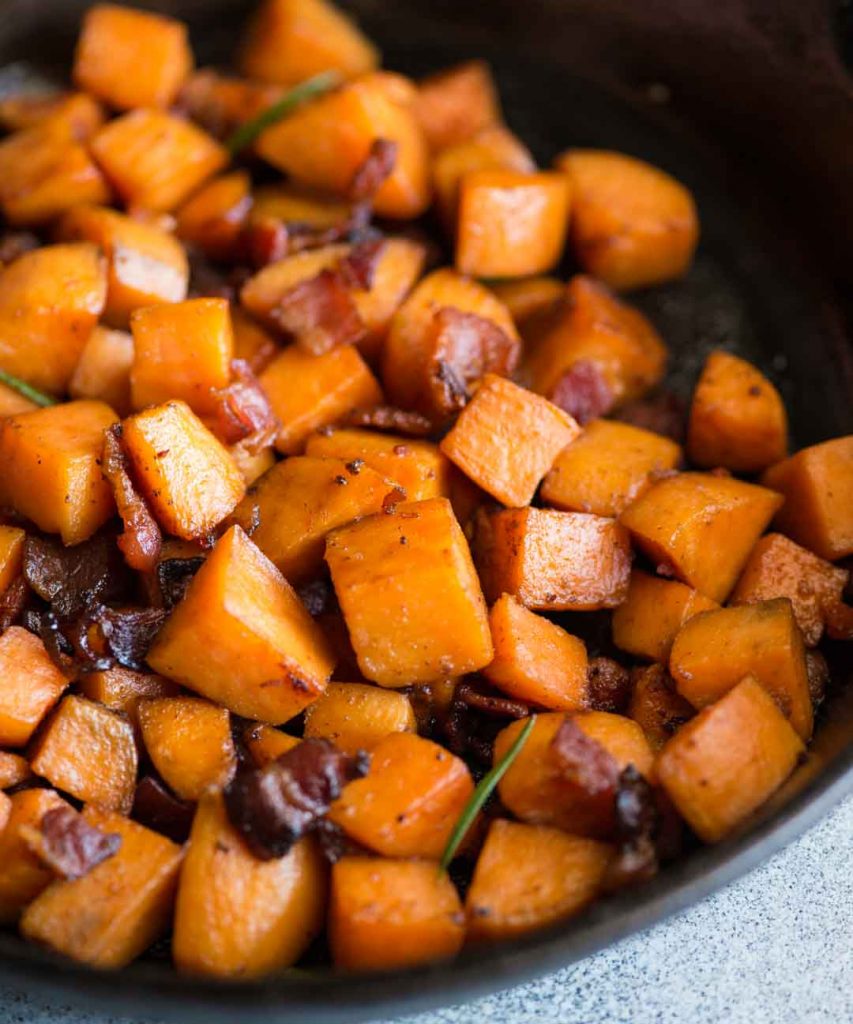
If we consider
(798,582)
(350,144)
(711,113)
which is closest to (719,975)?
(798,582)

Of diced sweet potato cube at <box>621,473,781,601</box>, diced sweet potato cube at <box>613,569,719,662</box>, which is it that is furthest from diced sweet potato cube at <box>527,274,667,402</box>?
diced sweet potato cube at <box>613,569,719,662</box>

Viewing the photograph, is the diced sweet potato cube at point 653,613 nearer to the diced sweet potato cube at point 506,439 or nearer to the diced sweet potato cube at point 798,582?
the diced sweet potato cube at point 798,582

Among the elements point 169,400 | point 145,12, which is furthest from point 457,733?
point 145,12

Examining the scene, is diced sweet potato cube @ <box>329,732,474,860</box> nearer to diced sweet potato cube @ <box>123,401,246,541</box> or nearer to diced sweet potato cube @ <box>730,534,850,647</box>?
diced sweet potato cube @ <box>123,401,246,541</box>

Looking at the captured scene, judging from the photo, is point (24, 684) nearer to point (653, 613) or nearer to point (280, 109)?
point (653, 613)

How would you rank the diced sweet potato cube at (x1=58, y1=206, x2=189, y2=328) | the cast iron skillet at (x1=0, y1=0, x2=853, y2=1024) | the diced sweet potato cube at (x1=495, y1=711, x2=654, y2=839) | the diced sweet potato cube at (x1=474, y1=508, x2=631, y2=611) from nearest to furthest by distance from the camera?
the diced sweet potato cube at (x1=495, y1=711, x2=654, y2=839) → the diced sweet potato cube at (x1=474, y1=508, x2=631, y2=611) → the diced sweet potato cube at (x1=58, y1=206, x2=189, y2=328) → the cast iron skillet at (x1=0, y1=0, x2=853, y2=1024)

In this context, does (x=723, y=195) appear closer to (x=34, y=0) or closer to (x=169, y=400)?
(x=169, y=400)
